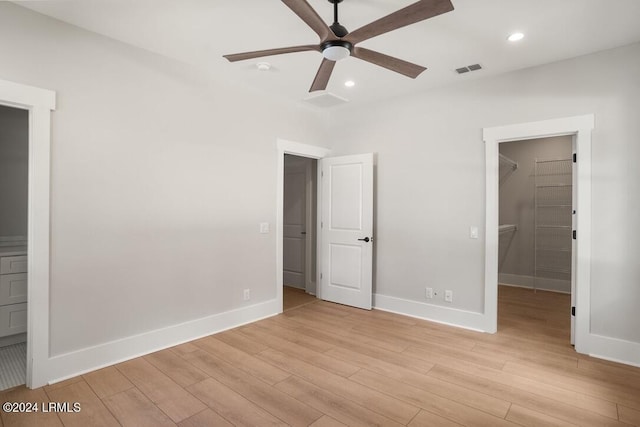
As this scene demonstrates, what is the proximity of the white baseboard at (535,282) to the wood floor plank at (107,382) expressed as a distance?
5.74 metres

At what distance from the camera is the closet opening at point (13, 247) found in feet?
9.87

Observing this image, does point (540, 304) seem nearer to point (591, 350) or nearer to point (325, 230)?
point (591, 350)

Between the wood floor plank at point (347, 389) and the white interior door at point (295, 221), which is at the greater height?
the white interior door at point (295, 221)

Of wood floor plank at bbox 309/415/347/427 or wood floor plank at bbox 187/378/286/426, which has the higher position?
wood floor plank at bbox 309/415/347/427

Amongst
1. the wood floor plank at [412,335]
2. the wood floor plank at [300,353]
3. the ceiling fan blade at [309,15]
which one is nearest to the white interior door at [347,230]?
the wood floor plank at [412,335]

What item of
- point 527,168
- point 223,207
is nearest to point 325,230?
point 223,207

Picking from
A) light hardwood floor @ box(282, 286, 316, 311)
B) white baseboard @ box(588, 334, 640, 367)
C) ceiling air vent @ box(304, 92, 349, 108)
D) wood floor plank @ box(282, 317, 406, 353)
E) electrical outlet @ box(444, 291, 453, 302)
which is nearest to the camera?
white baseboard @ box(588, 334, 640, 367)

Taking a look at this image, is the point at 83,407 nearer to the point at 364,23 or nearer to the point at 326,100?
the point at 364,23

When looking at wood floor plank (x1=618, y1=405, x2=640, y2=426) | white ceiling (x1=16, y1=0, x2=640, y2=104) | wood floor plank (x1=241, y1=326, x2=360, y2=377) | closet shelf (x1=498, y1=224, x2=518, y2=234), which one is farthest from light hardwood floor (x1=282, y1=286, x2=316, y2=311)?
wood floor plank (x1=618, y1=405, x2=640, y2=426)

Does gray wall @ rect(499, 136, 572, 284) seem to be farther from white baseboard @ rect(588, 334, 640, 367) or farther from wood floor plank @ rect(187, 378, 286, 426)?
wood floor plank @ rect(187, 378, 286, 426)

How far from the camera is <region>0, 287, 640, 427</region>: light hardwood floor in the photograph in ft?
6.90

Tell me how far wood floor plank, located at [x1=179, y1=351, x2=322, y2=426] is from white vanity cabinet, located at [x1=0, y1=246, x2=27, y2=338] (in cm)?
168

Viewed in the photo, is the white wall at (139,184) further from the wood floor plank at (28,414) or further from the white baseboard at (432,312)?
the white baseboard at (432,312)

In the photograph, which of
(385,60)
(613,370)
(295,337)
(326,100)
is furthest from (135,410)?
(326,100)
